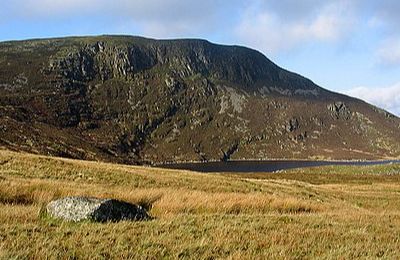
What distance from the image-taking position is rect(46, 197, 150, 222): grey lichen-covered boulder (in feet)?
42.5

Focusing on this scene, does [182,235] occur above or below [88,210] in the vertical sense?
below

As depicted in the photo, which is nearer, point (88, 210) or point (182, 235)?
point (182, 235)

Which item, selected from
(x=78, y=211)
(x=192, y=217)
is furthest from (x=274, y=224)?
(x=78, y=211)

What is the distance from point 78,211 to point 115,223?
4.45 ft

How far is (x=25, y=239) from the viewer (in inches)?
385

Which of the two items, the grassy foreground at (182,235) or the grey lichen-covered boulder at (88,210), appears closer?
the grassy foreground at (182,235)

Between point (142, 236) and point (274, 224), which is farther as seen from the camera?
point (274, 224)

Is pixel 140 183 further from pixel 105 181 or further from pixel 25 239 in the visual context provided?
pixel 25 239

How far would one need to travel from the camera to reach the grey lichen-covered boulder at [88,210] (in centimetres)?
1296

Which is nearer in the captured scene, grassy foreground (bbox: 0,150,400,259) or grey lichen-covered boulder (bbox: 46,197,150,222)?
grassy foreground (bbox: 0,150,400,259)

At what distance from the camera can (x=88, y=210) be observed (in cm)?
1309

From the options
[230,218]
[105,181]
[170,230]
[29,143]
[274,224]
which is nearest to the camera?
[170,230]

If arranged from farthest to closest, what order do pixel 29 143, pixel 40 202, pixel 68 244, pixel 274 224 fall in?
pixel 29 143
pixel 40 202
pixel 274 224
pixel 68 244

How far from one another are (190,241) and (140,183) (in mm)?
27528
